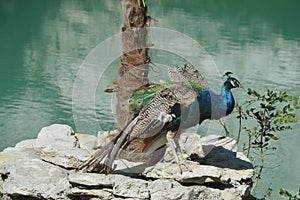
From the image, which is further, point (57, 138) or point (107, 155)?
point (57, 138)

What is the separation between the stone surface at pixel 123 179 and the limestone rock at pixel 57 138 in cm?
29

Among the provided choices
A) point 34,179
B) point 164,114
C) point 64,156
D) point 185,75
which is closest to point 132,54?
point 185,75

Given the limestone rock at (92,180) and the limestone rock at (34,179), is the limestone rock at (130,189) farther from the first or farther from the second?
the limestone rock at (34,179)

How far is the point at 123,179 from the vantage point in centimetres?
303

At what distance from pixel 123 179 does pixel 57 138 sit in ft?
3.52

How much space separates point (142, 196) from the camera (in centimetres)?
300

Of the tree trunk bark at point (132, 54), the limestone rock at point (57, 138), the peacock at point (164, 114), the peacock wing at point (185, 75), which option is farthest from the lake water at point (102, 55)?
the limestone rock at point (57, 138)

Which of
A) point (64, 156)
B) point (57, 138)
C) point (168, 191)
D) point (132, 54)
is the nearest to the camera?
point (168, 191)

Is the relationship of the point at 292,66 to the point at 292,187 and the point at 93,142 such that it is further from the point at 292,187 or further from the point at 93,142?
the point at 93,142

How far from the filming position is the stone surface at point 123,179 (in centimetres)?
303

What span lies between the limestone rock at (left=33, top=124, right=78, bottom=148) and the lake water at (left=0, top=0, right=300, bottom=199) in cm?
90

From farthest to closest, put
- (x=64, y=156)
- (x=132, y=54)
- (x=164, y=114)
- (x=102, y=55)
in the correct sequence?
(x=102, y=55), (x=132, y=54), (x=64, y=156), (x=164, y=114)

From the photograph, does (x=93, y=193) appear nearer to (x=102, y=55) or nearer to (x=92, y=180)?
(x=92, y=180)

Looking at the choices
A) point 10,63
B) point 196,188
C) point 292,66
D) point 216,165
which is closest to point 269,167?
point 216,165
